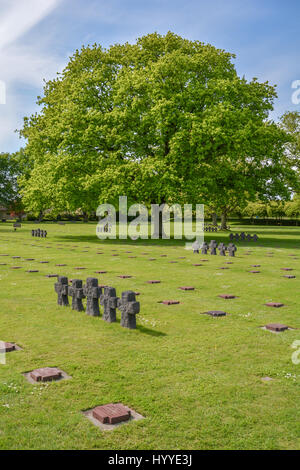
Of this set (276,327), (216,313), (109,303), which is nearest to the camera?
(276,327)

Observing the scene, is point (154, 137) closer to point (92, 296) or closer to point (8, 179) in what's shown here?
point (92, 296)

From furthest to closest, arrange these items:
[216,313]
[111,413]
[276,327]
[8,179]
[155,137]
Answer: [8,179], [155,137], [216,313], [276,327], [111,413]

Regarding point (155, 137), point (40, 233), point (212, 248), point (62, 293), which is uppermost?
point (155, 137)

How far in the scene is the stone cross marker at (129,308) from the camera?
6660 millimetres

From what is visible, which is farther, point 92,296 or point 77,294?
point 77,294

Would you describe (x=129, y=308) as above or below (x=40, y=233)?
below

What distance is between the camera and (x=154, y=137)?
29.1 meters

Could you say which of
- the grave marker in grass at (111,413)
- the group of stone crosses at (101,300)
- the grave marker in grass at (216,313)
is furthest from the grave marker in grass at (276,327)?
the grave marker in grass at (111,413)

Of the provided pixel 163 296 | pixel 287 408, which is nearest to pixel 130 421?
pixel 287 408

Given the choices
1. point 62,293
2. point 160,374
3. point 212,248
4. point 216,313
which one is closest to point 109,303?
point 62,293

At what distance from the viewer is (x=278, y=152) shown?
3516cm

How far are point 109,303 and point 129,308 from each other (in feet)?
2.04

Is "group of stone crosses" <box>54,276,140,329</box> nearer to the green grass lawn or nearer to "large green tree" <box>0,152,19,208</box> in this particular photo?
the green grass lawn

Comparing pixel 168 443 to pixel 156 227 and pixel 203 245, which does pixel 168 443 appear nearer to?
pixel 203 245
